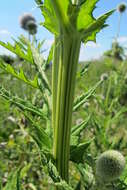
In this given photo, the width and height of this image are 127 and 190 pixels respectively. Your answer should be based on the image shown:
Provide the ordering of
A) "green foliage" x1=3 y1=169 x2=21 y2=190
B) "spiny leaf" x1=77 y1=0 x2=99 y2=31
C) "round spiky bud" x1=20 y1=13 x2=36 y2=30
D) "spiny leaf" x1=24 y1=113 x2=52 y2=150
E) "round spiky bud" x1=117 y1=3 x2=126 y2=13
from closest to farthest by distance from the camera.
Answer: "spiny leaf" x1=77 y1=0 x2=99 y2=31, "spiny leaf" x1=24 y1=113 x2=52 y2=150, "green foliage" x1=3 y1=169 x2=21 y2=190, "round spiky bud" x1=20 y1=13 x2=36 y2=30, "round spiky bud" x1=117 y1=3 x2=126 y2=13

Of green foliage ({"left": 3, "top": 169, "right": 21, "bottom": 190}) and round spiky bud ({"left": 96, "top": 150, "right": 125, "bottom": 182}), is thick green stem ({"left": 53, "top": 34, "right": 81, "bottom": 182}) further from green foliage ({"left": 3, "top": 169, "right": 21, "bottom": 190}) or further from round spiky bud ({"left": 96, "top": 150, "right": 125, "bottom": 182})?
green foliage ({"left": 3, "top": 169, "right": 21, "bottom": 190})

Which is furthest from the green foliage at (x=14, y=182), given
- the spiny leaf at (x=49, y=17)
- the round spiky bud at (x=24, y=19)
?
the round spiky bud at (x=24, y=19)

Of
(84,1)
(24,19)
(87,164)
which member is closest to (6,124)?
(24,19)

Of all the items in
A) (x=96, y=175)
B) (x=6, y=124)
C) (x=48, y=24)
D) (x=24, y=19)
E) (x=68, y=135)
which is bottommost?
(x=6, y=124)

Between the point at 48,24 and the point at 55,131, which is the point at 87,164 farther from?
the point at 48,24

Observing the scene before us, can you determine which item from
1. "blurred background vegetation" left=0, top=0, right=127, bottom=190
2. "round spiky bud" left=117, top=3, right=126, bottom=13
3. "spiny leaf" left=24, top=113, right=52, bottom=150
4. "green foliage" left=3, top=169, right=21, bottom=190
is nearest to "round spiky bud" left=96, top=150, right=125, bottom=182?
"blurred background vegetation" left=0, top=0, right=127, bottom=190

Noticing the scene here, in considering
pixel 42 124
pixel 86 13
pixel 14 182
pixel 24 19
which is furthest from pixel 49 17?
pixel 24 19
